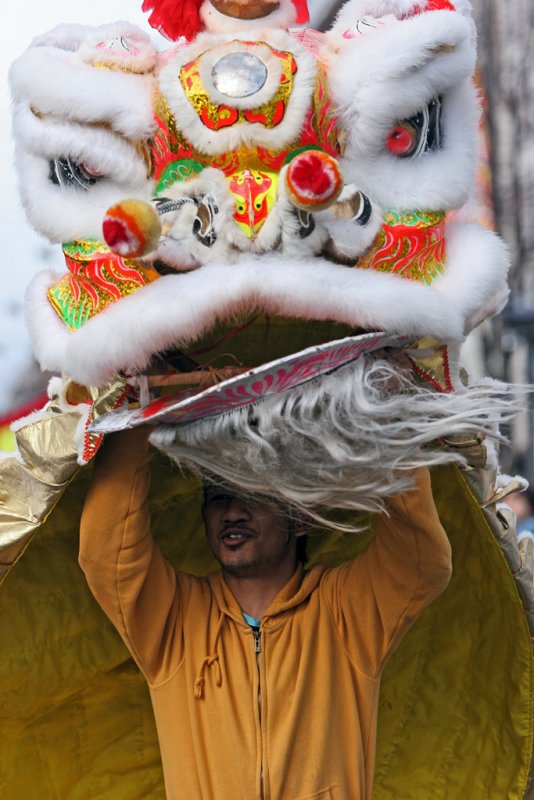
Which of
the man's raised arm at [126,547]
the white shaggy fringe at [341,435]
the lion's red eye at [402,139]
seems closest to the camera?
Result: the white shaggy fringe at [341,435]

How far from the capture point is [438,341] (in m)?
1.84

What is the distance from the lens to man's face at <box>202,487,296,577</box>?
2129 mm

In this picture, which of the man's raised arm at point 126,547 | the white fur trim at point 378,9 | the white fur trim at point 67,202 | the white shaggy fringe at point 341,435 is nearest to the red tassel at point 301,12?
the white fur trim at point 378,9

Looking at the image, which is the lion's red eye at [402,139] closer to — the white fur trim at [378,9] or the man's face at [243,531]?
the white fur trim at [378,9]

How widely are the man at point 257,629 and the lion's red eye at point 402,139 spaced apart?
55cm

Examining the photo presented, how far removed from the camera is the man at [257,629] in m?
2.00

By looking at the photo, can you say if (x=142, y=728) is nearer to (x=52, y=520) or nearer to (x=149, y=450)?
(x=52, y=520)

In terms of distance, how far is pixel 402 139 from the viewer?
1829mm

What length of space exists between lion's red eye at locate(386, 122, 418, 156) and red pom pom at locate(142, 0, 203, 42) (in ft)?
1.40

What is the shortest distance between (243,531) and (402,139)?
79 centimetres

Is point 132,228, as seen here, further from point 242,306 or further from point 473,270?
point 473,270

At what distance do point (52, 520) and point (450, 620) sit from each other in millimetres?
915

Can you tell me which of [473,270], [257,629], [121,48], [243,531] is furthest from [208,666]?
[121,48]

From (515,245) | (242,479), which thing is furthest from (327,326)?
(515,245)
